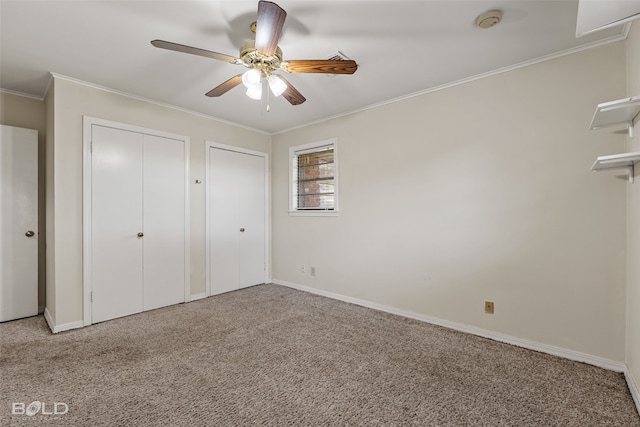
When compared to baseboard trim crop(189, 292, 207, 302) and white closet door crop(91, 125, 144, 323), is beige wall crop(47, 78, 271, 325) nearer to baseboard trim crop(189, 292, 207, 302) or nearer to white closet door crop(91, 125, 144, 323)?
white closet door crop(91, 125, 144, 323)

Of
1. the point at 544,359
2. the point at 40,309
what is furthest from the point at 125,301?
the point at 544,359

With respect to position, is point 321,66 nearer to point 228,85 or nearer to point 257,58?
point 257,58

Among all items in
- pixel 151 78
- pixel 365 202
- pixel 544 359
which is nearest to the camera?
pixel 544 359

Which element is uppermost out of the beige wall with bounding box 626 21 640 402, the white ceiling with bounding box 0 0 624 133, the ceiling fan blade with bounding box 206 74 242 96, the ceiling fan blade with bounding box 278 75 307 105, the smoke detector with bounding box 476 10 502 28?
the white ceiling with bounding box 0 0 624 133

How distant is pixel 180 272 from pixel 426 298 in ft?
9.76

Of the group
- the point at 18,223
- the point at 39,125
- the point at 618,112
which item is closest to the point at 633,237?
the point at 618,112

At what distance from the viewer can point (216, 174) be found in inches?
158

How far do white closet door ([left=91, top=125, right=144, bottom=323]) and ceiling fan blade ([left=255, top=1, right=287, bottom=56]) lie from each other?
2.26 meters

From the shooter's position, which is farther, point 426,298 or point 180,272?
point 180,272

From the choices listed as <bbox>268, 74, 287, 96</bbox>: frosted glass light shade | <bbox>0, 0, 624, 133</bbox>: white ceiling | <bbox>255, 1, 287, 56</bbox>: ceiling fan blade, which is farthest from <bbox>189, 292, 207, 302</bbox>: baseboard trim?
<bbox>255, 1, 287, 56</bbox>: ceiling fan blade

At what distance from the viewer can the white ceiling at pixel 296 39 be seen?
6.07 feet

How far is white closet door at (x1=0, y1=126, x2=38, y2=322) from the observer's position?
3.01 meters

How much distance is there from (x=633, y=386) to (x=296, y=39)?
3.26 metres

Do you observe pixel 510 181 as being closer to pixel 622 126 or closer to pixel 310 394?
pixel 622 126
